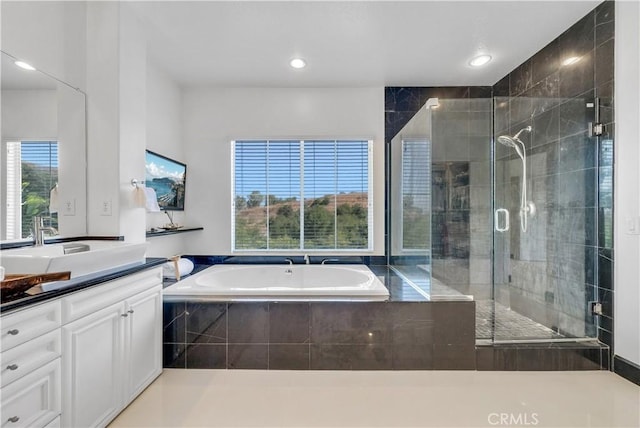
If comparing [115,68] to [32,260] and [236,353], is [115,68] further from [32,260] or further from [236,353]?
[236,353]

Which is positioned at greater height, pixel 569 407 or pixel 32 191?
pixel 32 191

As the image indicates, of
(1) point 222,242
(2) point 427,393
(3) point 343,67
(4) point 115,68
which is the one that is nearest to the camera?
(2) point 427,393

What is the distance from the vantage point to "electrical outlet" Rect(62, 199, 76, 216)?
6.47 ft

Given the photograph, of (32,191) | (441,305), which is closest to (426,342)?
(441,305)

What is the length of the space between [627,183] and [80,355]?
11.2 ft

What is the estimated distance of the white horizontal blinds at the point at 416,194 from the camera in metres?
2.72

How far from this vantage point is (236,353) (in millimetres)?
2189

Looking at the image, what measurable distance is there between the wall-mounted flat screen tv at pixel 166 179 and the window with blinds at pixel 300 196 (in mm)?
570

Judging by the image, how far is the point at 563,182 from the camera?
2.50 metres

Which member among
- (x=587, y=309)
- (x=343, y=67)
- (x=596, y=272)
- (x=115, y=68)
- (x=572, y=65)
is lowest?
(x=587, y=309)

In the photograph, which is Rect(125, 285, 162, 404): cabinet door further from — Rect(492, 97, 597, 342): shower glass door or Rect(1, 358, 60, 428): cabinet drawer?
Rect(492, 97, 597, 342): shower glass door

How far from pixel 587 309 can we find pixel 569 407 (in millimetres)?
863

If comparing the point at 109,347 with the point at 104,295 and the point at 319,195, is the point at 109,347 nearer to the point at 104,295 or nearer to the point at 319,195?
the point at 104,295

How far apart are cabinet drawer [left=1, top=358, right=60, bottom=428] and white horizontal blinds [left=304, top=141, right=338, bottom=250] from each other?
2.41 metres
